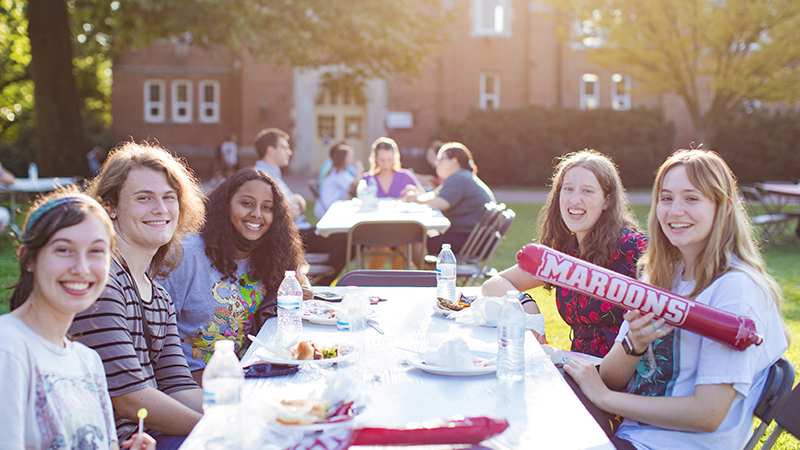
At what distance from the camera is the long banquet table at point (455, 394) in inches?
67.4

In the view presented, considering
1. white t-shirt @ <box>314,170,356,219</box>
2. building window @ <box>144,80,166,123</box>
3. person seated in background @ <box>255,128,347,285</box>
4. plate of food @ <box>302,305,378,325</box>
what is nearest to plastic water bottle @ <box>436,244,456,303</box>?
plate of food @ <box>302,305,378,325</box>

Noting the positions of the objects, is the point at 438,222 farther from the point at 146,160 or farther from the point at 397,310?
the point at 146,160

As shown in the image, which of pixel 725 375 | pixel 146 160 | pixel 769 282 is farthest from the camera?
pixel 146 160

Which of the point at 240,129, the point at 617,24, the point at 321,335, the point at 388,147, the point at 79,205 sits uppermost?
the point at 617,24

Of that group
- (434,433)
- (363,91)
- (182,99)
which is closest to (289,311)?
(434,433)

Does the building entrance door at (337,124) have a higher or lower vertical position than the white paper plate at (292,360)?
higher

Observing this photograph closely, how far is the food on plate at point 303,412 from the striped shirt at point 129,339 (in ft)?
2.08

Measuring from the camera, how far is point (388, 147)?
8.59 metres

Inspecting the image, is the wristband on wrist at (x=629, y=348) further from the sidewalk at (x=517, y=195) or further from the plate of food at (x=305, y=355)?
the sidewalk at (x=517, y=195)

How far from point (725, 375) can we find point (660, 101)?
2517cm

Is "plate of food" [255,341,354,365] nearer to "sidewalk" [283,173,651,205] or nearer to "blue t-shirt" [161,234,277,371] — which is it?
"blue t-shirt" [161,234,277,371]

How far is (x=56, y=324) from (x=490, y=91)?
25385 millimetres

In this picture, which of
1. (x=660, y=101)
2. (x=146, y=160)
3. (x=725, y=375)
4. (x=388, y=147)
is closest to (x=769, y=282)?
(x=725, y=375)

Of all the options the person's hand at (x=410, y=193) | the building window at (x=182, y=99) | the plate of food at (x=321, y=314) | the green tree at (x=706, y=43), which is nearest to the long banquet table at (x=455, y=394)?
the plate of food at (x=321, y=314)
